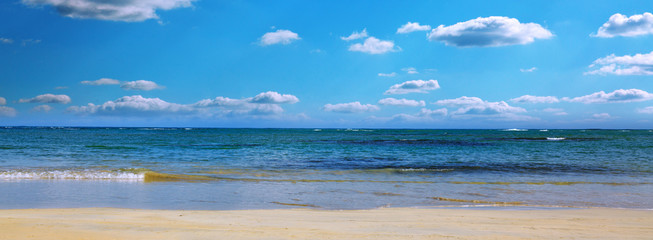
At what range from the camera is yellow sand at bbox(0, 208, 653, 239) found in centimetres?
765

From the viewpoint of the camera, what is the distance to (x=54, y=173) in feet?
59.1

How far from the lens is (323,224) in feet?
29.2

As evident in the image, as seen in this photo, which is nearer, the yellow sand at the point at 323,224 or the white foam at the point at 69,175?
the yellow sand at the point at 323,224

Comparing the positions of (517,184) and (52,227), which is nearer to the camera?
(52,227)

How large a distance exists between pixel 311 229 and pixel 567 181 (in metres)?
14.6

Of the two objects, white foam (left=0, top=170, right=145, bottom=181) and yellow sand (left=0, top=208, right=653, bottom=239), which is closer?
yellow sand (left=0, top=208, right=653, bottom=239)

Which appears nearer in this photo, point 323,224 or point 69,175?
point 323,224

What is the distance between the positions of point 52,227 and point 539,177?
1907 cm

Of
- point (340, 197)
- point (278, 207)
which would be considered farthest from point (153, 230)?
point (340, 197)

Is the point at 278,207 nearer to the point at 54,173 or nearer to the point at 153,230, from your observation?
the point at 153,230

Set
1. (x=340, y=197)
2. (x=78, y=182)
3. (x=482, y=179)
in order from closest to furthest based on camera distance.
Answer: (x=340, y=197) → (x=78, y=182) → (x=482, y=179)

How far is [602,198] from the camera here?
46.0ft

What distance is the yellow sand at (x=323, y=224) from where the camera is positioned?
7650mm

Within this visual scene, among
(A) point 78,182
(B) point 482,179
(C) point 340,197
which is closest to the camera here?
(C) point 340,197
